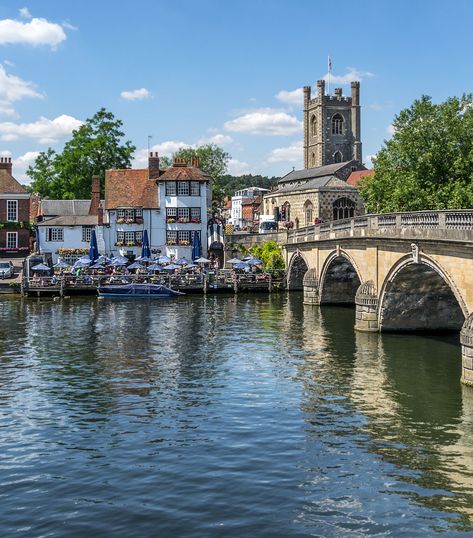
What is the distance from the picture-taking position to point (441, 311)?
4328cm

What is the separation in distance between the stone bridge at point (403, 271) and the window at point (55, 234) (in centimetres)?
3386

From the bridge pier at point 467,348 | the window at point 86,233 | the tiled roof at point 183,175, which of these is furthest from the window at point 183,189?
the bridge pier at point 467,348

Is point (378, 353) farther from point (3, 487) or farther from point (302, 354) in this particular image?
point (3, 487)

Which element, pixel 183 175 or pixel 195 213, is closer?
pixel 183 175

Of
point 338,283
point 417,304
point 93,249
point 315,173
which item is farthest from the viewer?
point 315,173

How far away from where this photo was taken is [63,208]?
8950 centimetres

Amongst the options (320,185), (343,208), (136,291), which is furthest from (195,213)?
(343,208)

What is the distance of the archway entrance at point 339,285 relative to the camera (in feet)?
199

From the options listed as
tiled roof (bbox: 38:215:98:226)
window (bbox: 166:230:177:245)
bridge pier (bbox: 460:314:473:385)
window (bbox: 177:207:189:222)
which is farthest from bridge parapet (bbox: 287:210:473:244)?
tiled roof (bbox: 38:215:98:226)

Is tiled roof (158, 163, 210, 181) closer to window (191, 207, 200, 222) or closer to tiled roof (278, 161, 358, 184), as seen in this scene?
window (191, 207, 200, 222)

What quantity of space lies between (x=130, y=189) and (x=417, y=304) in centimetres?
4916

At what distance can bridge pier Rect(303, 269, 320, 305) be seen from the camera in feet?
201

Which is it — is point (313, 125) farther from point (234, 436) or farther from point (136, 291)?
point (234, 436)

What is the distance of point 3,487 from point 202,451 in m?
5.88
